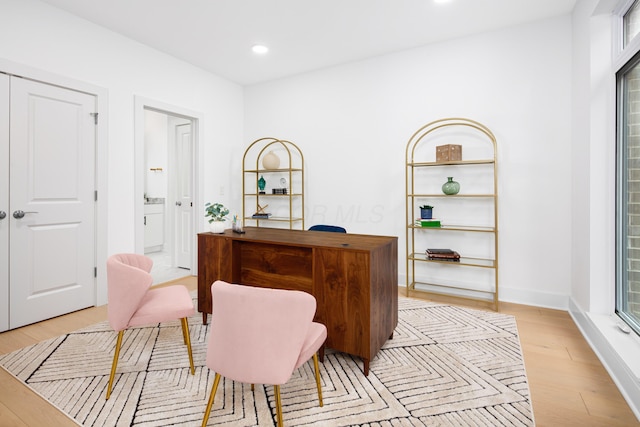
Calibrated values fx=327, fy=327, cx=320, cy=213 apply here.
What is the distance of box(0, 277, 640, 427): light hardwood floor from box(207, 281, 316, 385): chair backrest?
3.21 ft

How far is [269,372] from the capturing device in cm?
132

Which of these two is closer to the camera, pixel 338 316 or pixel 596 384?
pixel 596 384

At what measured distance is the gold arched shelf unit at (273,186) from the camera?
4.51 meters

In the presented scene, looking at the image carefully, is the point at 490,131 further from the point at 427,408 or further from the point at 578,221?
the point at 427,408

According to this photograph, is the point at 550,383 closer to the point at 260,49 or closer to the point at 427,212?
the point at 427,212

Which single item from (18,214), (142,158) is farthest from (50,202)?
(142,158)

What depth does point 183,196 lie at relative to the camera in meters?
4.86

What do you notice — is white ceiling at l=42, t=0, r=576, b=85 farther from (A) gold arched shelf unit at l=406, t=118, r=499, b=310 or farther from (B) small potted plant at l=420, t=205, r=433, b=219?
(B) small potted plant at l=420, t=205, r=433, b=219

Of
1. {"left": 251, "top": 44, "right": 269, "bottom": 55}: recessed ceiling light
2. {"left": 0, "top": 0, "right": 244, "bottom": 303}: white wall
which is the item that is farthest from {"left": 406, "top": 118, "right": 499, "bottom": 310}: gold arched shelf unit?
{"left": 0, "top": 0, "right": 244, "bottom": 303}: white wall

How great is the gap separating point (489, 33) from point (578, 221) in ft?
6.70

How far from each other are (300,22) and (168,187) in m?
3.21

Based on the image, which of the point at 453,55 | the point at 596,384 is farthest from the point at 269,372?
the point at 453,55

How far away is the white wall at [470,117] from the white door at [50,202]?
8.08 ft

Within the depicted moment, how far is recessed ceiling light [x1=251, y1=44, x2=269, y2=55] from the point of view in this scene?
3.71 metres
